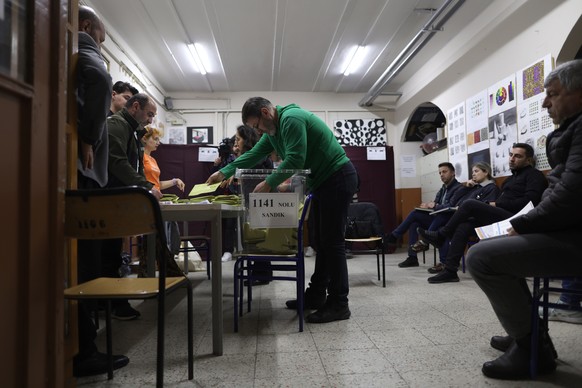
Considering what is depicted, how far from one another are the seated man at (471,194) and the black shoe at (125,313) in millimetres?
2809

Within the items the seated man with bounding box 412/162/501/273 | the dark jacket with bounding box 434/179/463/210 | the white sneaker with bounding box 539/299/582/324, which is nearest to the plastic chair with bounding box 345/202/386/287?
the seated man with bounding box 412/162/501/273

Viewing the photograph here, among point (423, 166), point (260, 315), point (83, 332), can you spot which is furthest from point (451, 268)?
point (423, 166)

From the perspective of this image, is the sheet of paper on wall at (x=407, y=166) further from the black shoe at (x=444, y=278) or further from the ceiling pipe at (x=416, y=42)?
the black shoe at (x=444, y=278)

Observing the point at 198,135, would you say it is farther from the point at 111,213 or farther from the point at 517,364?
the point at 517,364

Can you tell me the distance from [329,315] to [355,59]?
477 cm

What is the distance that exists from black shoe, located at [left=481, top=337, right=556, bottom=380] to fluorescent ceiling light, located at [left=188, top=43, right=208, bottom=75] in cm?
519

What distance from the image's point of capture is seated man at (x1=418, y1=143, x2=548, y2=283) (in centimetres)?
309

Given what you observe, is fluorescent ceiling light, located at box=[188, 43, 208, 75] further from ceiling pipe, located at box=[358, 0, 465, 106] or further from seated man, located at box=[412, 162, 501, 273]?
seated man, located at box=[412, 162, 501, 273]

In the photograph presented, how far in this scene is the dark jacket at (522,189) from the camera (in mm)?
3053

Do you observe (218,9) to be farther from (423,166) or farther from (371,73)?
(423,166)

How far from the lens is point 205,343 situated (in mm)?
1746

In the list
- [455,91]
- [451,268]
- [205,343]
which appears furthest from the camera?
[455,91]

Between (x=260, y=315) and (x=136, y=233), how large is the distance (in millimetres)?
1366

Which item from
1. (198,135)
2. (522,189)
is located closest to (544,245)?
(522,189)
